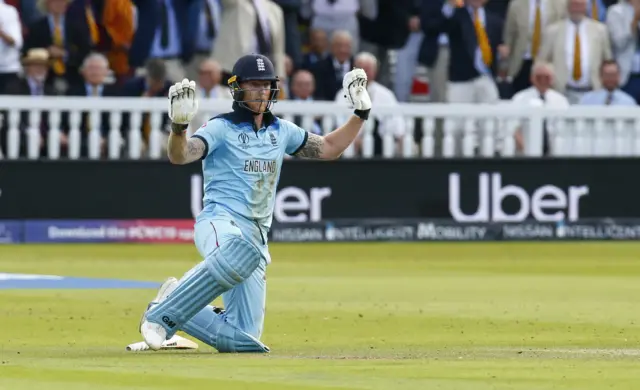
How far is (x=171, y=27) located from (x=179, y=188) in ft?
6.11

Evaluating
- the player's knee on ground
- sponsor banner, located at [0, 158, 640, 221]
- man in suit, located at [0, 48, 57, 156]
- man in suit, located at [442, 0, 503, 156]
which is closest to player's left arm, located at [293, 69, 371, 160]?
the player's knee on ground

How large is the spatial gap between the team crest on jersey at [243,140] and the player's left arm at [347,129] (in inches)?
17.7

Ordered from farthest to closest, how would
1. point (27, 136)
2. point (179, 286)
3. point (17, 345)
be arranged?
point (27, 136)
point (17, 345)
point (179, 286)

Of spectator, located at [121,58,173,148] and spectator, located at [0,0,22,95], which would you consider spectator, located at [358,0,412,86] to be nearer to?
spectator, located at [121,58,173,148]

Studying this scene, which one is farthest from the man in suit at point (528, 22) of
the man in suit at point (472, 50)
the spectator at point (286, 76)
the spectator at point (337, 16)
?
the spectator at point (286, 76)

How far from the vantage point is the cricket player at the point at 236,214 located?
30.9 feet

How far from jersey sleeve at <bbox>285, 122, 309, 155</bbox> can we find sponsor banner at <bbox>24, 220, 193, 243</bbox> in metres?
9.80

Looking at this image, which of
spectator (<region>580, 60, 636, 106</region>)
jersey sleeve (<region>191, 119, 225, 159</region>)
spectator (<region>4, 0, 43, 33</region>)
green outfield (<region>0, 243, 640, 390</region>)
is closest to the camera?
green outfield (<region>0, 243, 640, 390</region>)

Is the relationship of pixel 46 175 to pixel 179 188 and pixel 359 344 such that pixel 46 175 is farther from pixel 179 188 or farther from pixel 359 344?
pixel 359 344

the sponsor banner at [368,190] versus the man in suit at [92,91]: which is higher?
the man in suit at [92,91]

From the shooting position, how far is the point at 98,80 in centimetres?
1992

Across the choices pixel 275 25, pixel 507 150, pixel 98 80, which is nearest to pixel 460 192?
pixel 507 150

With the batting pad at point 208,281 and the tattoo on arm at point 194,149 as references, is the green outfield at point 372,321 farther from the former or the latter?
the tattoo on arm at point 194,149

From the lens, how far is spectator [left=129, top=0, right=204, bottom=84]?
20250 millimetres
